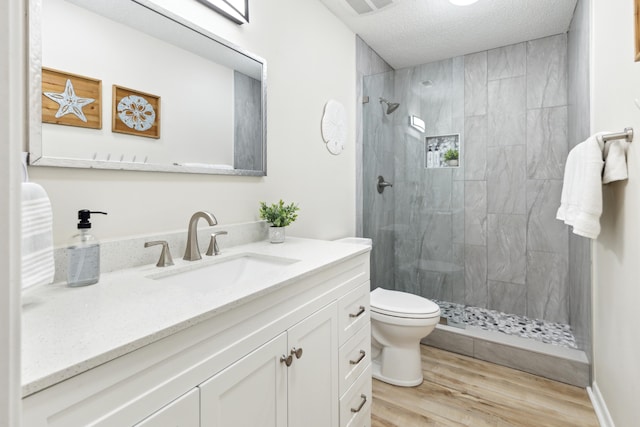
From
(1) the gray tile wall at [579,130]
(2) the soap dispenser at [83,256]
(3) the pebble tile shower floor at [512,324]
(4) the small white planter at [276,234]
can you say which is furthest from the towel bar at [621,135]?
(2) the soap dispenser at [83,256]

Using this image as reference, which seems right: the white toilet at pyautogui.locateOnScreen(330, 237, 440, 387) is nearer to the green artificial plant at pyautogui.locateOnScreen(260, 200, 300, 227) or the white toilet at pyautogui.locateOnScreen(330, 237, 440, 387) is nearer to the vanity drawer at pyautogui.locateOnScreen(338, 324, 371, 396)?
the vanity drawer at pyautogui.locateOnScreen(338, 324, 371, 396)

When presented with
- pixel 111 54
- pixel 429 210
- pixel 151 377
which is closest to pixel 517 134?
pixel 429 210

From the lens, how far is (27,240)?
0.72 meters

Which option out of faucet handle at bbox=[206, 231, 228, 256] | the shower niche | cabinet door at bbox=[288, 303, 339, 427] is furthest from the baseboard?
faucet handle at bbox=[206, 231, 228, 256]

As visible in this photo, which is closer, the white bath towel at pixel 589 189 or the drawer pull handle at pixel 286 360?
the drawer pull handle at pixel 286 360

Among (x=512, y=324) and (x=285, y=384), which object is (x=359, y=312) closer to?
(x=285, y=384)

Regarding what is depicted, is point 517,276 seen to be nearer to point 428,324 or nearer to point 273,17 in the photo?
point 428,324

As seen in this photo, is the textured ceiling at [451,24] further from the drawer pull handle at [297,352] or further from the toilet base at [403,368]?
the toilet base at [403,368]

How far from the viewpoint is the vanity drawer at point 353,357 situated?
4.30 feet

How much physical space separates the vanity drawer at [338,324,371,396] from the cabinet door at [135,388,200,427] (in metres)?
0.70

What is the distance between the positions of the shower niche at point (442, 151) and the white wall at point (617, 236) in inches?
42.0

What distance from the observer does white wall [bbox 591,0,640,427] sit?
1.24m

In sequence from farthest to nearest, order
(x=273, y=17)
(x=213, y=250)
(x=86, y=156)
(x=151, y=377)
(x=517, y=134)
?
(x=517, y=134) < (x=273, y=17) < (x=213, y=250) < (x=86, y=156) < (x=151, y=377)

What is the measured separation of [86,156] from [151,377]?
30.2 inches
